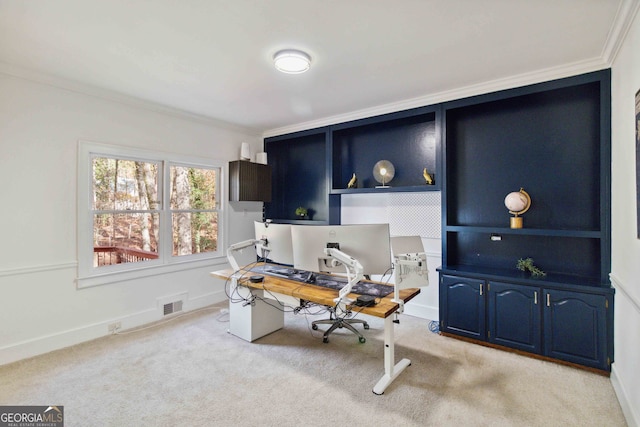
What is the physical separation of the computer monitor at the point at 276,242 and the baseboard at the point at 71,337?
5.66 feet

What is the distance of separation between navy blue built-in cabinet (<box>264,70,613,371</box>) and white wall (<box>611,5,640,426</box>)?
0.15m

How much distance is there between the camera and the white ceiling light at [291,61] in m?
2.33

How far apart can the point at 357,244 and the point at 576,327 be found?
1925mm

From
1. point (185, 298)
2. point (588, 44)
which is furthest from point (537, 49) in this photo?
point (185, 298)

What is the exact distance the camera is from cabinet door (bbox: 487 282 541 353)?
8.71ft

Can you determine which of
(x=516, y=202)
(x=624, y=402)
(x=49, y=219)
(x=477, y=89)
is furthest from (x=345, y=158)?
(x=624, y=402)

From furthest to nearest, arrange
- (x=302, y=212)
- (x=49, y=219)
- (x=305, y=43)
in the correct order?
(x=302, y=212) → (x=49, y=219) → (x=305, y=43)

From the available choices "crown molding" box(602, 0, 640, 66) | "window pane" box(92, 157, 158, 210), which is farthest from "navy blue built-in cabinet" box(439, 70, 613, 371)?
"window pane" box(92, 157, 158, 210)

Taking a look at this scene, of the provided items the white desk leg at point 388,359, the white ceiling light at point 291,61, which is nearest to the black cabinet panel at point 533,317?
the white desk leg at point 388,359

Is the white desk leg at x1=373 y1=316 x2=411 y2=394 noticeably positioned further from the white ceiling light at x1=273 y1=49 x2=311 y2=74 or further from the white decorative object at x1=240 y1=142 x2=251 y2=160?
the white decorative object at x1=240 y1=142 x2=251 y2=160

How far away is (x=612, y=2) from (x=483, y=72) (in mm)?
970

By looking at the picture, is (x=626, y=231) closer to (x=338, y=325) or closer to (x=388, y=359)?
(x=388, y=359)

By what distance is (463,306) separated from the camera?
9.87 ft

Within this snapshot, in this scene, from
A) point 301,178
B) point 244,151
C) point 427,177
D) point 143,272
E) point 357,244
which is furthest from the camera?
point 301,178
